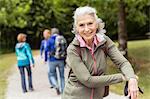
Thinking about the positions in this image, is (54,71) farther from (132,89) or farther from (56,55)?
(132,89)

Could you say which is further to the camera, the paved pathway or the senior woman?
the paved pathway

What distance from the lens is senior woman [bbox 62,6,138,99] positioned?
393cm

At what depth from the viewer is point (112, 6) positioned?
2084 cm

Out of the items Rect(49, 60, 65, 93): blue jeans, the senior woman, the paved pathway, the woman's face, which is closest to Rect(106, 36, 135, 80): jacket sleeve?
the senior woman

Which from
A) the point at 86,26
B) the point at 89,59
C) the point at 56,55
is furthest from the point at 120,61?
the point at 56,55

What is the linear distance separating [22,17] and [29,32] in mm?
5362

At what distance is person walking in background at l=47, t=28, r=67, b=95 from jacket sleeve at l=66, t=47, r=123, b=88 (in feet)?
26.8

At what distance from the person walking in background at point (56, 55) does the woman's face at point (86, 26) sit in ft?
26.9

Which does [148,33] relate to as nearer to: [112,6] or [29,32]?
[29,32]

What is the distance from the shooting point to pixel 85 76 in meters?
3.93

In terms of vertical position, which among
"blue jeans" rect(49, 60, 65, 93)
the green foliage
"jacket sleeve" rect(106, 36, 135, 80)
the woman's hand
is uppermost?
"jacket sleeve" rect(106, 36, 135, 80)

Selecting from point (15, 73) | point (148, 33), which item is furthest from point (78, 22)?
point (148, 33)

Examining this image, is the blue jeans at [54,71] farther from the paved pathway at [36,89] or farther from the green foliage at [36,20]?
the green foliage at [36,20]

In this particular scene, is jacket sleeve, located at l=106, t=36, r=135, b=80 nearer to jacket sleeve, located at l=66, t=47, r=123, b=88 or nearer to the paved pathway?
jacket sleeve, located at l=66, t=47, r=123, b=88
